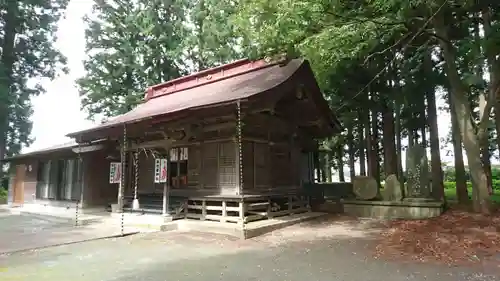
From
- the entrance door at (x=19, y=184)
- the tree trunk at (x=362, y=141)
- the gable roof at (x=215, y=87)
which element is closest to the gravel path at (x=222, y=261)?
the gable roof at (x=215, y=87)

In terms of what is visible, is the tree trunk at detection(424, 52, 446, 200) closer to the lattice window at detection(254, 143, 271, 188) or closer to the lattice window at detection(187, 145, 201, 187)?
the lattice window at detection(254, 143, 271, 188)

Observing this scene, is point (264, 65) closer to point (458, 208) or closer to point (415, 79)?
point (415, 79)

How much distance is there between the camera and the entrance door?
1840 centimetres

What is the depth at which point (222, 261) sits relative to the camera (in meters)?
5.96

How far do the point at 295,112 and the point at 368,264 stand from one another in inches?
293

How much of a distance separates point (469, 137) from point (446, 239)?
3411mm

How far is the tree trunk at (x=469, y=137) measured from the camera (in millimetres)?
8867

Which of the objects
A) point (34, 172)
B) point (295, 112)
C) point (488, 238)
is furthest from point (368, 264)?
point (34, 172)

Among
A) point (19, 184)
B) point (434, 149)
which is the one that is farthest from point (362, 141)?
point (19, 184)

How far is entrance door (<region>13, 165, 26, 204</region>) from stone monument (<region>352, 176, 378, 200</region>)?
17563 millimetres

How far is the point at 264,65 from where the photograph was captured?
40.9 ft

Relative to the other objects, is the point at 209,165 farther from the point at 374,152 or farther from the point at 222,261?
the point at 374,152

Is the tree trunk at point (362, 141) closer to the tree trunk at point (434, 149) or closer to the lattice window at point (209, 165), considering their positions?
the tree trunk at point (434, 149)

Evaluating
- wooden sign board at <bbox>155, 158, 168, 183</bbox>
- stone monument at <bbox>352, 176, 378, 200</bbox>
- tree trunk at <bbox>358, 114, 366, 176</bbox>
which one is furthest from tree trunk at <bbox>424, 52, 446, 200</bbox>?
wooden sign board at <bbox>155, 158, 168, 183</bbox>
